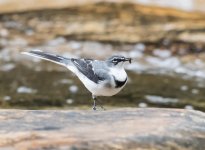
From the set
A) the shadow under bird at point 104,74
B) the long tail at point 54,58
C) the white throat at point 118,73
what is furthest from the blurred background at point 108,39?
the white throat at point 118,73

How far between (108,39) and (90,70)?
220 inches

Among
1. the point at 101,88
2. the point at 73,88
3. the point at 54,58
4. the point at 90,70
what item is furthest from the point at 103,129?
the point at 73,88

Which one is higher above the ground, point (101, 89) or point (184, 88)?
point (184, 88)

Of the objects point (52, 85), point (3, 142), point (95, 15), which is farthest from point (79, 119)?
point (95, 15)

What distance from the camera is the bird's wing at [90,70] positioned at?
19.6 feet

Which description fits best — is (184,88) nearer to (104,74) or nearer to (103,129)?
(104,74)

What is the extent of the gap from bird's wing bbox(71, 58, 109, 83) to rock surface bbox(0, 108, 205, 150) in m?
0.64

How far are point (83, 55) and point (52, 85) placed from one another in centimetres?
161

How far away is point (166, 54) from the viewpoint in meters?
11.3

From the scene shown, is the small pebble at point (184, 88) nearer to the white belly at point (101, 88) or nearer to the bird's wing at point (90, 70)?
the bird's wing at point (90, 70)

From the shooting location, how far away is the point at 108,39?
11695 mm

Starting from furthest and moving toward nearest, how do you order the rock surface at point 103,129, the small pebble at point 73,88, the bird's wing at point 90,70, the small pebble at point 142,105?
the small pebble at point 73,88, the small pebble at point 142,105, the bird's wing at point 90,70, the rock surface at point 103,129

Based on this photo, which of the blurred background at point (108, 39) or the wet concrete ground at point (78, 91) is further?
the blurred background at point (108, 39)

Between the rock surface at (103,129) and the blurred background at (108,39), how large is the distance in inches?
173
